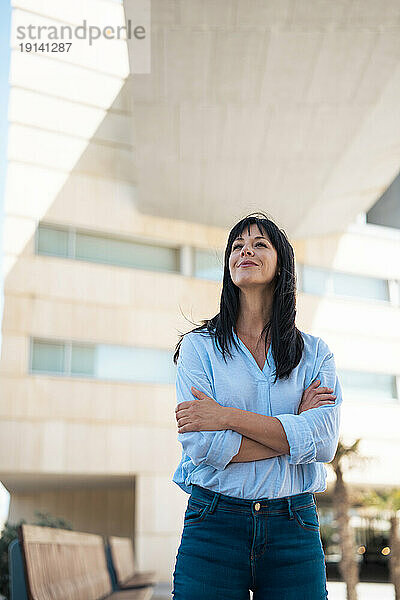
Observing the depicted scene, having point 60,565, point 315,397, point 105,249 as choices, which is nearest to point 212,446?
point 315,397

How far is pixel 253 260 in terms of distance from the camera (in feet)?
7.48

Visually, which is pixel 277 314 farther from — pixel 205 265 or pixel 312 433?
pixel 205 265

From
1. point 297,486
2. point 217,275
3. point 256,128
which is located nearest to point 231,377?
point 297,486

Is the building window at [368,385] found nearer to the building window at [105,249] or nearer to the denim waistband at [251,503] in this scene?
the building window at [105,249]

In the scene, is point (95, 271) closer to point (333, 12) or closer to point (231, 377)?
point (333, 12)

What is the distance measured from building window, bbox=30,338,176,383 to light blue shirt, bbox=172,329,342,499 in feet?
46.5

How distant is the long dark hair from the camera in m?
2.17

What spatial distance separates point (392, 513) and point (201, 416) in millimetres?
17313

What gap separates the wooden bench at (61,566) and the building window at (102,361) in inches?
344

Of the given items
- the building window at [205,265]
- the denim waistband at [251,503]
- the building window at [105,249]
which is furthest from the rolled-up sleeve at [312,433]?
the building window at [205,265]

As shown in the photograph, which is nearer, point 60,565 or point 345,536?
point 60,565

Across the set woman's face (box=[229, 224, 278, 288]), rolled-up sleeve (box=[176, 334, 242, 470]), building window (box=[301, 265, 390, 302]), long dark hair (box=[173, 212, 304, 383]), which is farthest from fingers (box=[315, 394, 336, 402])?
building window (box=[301, 265, 390, 302])

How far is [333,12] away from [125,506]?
14.8 meters

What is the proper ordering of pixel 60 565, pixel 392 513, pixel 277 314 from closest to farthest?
pixel 277 314 < pixel 60 565 < pixel 392 513
